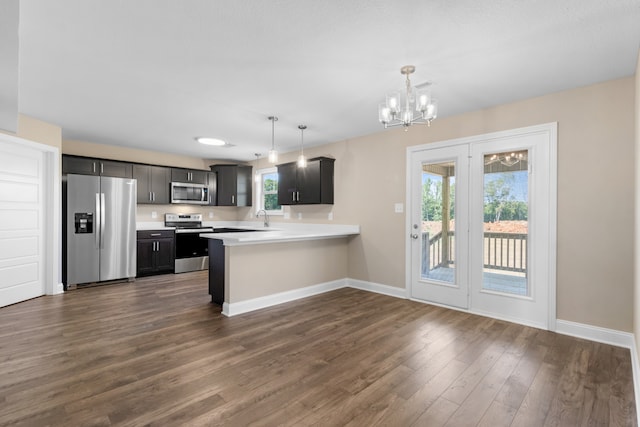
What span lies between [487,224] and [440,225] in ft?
1.80

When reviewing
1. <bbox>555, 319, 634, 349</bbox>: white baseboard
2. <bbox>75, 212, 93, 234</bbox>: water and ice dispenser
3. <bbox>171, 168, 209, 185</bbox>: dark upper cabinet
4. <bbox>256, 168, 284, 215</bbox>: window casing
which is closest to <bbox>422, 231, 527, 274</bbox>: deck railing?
<bbox>555, 319, 634, 349</bbox>: white baseboard

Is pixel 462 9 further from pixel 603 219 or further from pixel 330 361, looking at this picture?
pixel 330 361

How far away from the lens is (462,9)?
1826mm

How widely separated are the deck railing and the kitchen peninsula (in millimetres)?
1314

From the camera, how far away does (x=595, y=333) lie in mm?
2811

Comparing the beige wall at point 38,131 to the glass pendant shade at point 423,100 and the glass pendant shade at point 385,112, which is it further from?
the glass pendant shade at point 423,100

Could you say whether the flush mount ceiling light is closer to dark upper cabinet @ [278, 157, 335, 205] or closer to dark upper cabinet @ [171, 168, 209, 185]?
dark upper cabinet @ [278, 157, 335, 205]

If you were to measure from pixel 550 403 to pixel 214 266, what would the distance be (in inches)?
136

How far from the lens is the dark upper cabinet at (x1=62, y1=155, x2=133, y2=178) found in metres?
4.81

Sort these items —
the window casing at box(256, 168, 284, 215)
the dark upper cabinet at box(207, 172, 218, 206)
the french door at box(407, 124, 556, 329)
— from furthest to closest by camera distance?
the dark upper cabinet at box(207, 172, 218, 206)
the window casing at box(256, 168, 284, 215)
the french door at box(407, 124, 556, 329)

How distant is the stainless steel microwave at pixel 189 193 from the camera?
19.8 ft

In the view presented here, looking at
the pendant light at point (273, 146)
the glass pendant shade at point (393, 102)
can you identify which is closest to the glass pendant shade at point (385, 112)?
the glass pendant shade at point (393, 102)

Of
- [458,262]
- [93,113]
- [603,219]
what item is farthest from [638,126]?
[93,113]

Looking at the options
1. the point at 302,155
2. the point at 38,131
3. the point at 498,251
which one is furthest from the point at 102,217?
the point at 498,251
